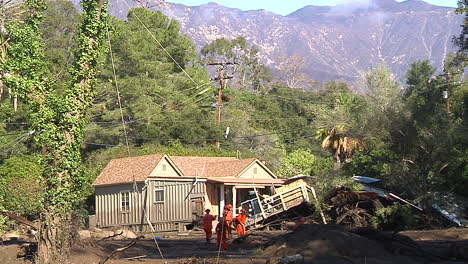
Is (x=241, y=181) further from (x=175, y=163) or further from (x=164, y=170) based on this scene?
(x=175, y=163)

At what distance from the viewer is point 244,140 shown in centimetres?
6191

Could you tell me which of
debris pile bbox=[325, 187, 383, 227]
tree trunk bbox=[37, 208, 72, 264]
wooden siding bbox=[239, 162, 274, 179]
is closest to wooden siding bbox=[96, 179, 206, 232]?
wooden siding bbox=[239, 162, 274, 179]

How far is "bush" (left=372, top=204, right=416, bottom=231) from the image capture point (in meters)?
32.9

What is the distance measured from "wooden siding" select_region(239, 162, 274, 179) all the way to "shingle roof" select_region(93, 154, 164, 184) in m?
5.44

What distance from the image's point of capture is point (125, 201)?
44.1 m

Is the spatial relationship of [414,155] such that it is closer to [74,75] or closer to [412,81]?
[74,75]

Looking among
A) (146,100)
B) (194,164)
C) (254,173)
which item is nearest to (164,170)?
(194,164)

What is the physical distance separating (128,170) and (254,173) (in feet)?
25.4

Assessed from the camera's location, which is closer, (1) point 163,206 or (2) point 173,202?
(2) point 173,202

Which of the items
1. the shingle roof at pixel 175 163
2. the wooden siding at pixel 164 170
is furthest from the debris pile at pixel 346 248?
the shingle roof at pixel 175 163

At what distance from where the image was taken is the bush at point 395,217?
32938 millimetres

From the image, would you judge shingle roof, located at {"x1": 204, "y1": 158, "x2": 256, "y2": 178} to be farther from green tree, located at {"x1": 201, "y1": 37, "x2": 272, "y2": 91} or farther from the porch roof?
green tree, located at {"x1": 201, "y1": 37, "x2": 272, "y2": 91}

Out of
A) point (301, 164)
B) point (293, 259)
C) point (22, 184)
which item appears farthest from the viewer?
point (301, 164)

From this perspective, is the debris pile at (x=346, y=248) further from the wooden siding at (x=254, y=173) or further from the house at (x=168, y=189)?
the wooden siding at (x=254, y=173)
